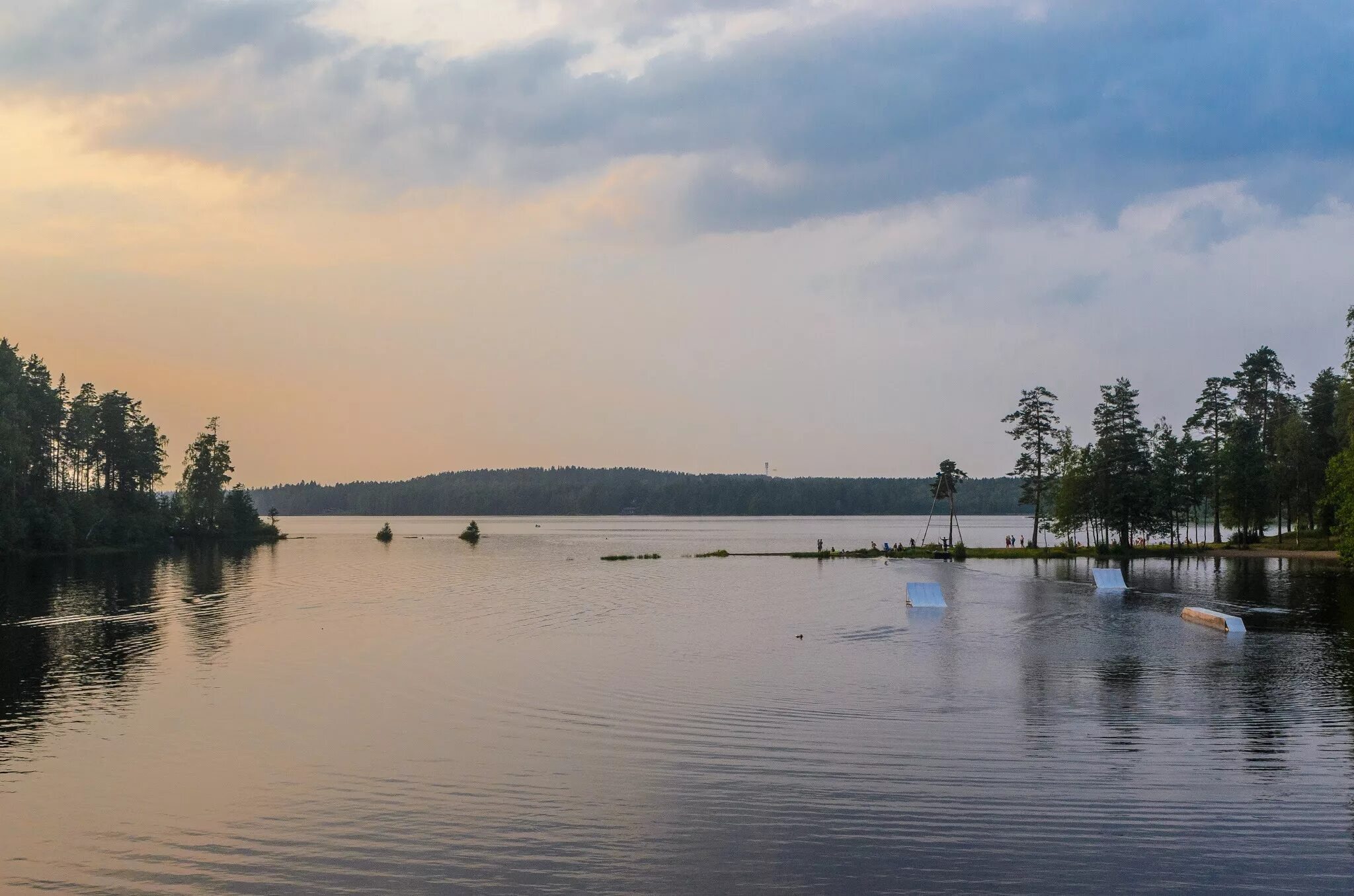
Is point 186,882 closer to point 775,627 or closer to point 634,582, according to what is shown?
point 775,627

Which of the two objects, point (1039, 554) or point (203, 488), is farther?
point (203, 488)

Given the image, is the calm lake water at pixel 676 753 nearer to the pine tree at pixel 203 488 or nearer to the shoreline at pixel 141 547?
the shoreline at pixel 141 547

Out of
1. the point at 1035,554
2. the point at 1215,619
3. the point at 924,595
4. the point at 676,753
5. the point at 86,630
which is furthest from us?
the point at 1035,554

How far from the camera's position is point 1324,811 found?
56.1 ft

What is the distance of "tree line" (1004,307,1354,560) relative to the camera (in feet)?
338

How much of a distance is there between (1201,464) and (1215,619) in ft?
255

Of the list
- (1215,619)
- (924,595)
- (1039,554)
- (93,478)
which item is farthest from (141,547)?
(1215,619)

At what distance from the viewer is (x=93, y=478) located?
136 metres

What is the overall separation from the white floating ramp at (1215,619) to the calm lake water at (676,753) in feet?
2.99

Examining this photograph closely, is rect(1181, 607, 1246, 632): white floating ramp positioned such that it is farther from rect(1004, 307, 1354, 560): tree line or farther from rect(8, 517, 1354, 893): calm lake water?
rect(1004, 307, 1354, 560): tree line

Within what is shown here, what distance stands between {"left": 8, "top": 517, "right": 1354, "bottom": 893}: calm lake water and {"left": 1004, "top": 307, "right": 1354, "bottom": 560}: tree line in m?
60.4

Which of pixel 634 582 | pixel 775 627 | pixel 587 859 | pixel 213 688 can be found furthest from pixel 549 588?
pixel 587 859

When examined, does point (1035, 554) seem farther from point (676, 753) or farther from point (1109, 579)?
point (676, 753)

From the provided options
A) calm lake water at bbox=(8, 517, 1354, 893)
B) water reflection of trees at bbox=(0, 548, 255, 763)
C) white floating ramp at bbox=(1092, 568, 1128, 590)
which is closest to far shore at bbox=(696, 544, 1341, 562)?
white floating ramp at bbox=(1092, 568, 1128, 590)
